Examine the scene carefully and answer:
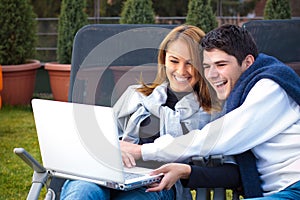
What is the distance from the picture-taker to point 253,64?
2102mm

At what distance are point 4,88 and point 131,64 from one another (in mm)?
3321

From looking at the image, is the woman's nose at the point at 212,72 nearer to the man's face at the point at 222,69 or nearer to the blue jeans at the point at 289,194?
the man's face at the point at 222,69

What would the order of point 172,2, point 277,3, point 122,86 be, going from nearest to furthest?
point 122,86, point 277,3, point 172,2

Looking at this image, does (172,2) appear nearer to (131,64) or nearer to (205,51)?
(131,64)

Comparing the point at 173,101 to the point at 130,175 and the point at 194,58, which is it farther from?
the point at 130,175

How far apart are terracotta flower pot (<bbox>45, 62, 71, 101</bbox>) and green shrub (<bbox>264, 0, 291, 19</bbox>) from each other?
1.81 metres

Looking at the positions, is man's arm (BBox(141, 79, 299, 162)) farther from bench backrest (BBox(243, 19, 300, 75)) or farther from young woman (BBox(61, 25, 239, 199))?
bench backrest (BBox(243, 19, 300, 75))

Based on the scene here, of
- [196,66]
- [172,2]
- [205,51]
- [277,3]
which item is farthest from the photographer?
[172,2]

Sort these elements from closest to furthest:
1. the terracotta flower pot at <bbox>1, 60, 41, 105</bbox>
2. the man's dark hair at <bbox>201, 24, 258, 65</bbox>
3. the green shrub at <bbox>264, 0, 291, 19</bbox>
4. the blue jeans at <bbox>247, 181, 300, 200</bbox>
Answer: the blue jeans at <bbox>247, 181, 300, 200</bbox> < the man's dark hair at <bbox>201, 24, 258, 65</bbox> < the green shrub at <bbox>264, 0, 291, 19</bbox> < the terracotta flower pot at <bbox>1, 60, 41, 105</bbox>

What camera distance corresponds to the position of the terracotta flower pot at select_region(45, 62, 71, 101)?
5684 millimetres

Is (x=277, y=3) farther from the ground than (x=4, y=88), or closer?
farther from the ground

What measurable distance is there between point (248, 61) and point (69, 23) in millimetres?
3963

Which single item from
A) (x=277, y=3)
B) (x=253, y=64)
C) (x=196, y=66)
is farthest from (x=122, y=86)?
(x=277, y=3)

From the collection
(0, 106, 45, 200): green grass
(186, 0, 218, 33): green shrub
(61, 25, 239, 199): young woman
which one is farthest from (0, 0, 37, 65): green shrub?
(61, 25, 239, 199): young woman
